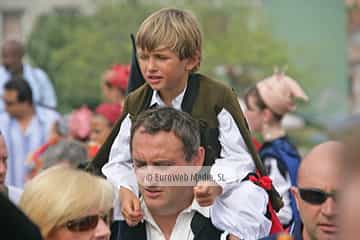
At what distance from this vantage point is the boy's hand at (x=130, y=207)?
3.87 metres

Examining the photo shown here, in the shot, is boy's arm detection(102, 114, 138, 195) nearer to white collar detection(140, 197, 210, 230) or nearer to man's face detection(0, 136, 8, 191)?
white collar detection(140, 197, 210, 230)

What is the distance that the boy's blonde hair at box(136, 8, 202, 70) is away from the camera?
4.11 m

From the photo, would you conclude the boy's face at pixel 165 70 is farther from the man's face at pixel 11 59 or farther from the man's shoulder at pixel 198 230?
→ the man's face at pixel 11 59

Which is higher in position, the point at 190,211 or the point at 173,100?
the point at 173,100

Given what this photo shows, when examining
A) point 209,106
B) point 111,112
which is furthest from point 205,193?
point 111,112

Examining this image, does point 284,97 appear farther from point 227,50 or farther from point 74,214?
point 227,50


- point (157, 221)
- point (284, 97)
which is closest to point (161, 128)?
point (157, 221)

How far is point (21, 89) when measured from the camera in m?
9.59

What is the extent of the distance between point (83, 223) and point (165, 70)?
687mm

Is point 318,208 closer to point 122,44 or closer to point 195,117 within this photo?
point 195,117

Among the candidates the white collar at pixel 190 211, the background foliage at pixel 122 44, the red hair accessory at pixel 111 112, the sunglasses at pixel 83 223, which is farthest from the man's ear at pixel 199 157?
the background foliage at pixel 122 44

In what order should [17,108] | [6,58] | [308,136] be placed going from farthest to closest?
1. [308,136]
2. [6,58]
3. [17,108]

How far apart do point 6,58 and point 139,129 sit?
723 cm

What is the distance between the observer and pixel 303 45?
16500 mm
